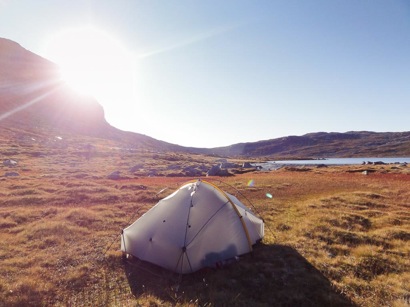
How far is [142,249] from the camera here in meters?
11.2

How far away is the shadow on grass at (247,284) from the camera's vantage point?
8258mm

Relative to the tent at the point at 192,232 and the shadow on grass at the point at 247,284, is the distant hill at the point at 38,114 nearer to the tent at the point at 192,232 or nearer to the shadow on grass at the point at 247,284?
the tent at the point at 192,232

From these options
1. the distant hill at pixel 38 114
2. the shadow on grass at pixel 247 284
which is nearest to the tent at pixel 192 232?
the shadow on grass at pixel 247 284

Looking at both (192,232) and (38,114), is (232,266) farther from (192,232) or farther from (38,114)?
(38,114)

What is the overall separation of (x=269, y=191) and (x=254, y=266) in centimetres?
2097

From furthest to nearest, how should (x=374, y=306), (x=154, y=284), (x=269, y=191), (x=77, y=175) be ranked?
(x=77, y=175) < (x=269, y=191) < (x=154, y=284) < (x=374, y=306)

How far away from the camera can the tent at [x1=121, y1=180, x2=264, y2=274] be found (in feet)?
33.7

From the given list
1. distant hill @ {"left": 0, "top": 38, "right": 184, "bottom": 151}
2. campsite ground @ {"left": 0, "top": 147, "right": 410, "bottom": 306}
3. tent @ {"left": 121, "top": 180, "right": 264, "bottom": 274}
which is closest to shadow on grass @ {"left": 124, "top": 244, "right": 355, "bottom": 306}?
campsite ground @ {"left": 0, "top": 147, "right": 410, "bottom": 306}

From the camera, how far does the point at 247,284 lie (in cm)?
932

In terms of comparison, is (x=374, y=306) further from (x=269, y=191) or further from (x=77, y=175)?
(x=77, y=175)

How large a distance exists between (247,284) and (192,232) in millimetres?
2722

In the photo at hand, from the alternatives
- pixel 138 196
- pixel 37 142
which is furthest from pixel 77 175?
pixel 37 142

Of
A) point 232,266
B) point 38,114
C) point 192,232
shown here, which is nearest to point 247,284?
point 232,266

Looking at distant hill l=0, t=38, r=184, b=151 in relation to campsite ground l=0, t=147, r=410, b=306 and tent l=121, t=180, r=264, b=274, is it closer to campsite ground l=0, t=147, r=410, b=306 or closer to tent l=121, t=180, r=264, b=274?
campsite ground l=0, t=147, r=410, b=306
